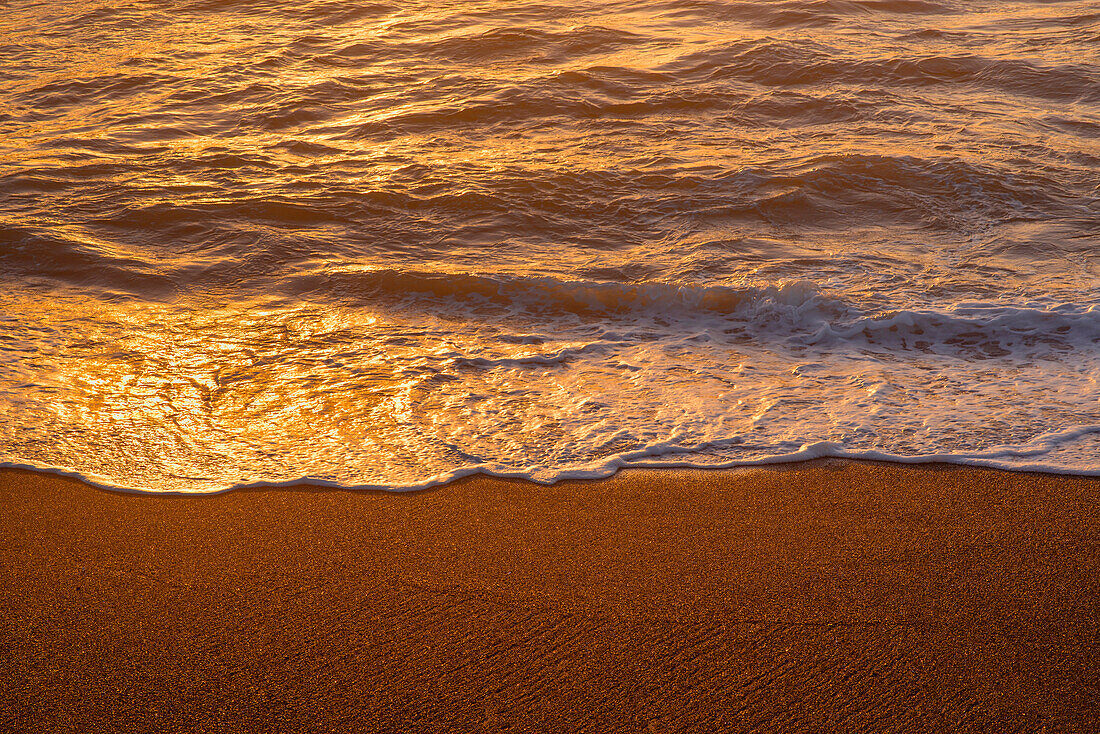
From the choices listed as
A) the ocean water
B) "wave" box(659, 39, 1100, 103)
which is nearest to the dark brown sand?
the ocean water

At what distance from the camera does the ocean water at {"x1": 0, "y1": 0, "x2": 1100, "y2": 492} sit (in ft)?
11.9

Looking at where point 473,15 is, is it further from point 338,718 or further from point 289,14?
point 338,718

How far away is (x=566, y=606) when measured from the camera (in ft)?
8.35

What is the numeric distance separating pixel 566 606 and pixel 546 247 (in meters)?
3.74

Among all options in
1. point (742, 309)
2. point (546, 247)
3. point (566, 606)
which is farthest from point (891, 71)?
point (566, 606)

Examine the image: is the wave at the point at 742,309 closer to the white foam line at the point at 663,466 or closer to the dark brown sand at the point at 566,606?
the white foam line at the point at 663,466

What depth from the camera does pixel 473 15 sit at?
11820 millimetres

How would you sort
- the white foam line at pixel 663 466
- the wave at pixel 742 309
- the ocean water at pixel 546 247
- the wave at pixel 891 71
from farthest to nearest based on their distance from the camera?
the wave at pixel 891 71 < the wave at pixel 742 309 < the ocean water at pixel 546 247 < the white foam line at pixel 663 466

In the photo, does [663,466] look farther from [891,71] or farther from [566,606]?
[891,71]

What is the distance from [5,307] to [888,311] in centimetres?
520

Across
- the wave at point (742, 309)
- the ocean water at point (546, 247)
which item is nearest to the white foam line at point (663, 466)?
the ocean water at point (546, 247)

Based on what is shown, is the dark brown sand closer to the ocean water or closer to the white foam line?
the white foam line

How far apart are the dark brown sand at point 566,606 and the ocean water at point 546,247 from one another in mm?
279

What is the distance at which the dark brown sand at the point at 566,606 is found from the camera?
7.17 feet
